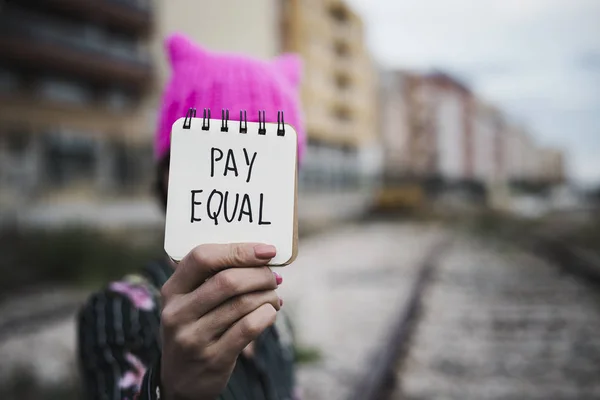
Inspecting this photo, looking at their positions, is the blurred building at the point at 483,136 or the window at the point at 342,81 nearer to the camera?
the window at the point at 342,81

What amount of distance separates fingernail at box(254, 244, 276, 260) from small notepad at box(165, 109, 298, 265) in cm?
3

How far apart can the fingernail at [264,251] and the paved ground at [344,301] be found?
2.60 metres

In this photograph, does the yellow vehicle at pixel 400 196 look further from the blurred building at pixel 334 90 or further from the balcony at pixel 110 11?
the balcony at pixel 110 11

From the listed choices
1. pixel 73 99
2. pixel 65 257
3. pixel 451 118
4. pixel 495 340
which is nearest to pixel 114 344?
pixel 495 340

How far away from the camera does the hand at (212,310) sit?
26.6 inches

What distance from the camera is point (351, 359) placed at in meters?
3.82

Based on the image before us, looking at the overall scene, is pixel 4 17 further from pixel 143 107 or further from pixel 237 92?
pixel 237 92

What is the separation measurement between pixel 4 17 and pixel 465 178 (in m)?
21.8

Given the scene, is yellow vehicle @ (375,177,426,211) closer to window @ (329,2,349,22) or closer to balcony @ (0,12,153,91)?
balcony @ (0,12,153,91)

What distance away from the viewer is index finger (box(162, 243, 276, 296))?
0.67 metres

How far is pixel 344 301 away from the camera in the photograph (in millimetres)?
6070

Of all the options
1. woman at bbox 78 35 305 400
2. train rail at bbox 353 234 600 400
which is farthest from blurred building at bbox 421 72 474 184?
woman at bbox 78 35 305 400

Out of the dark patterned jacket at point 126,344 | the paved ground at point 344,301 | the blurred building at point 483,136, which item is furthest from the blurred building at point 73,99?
the blurred building at point 483,136

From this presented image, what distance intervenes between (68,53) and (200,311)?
22.2 metres
